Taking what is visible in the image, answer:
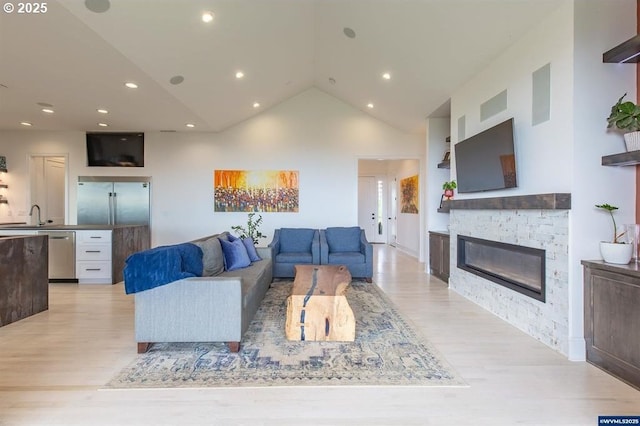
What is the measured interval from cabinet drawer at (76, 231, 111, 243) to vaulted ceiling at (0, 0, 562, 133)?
197 cm

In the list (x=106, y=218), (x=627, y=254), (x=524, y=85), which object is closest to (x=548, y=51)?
(x=524, y=85)

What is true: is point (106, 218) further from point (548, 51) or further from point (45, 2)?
point (548, 51)

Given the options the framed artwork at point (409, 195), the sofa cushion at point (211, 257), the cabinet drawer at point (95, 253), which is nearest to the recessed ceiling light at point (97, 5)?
the sofa cushion at point (211, 257)

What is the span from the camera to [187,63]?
396 centimetres

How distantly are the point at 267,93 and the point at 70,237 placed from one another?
400 centimetres

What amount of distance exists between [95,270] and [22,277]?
1497 mm

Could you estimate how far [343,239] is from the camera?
5.58 meters

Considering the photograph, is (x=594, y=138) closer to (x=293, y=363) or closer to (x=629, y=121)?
(x=629, y=121)

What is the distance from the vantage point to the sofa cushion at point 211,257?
3.35 m

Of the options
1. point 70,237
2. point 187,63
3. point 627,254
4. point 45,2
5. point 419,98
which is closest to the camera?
point 627,254

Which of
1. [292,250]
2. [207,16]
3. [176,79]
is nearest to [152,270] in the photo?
[207,16]

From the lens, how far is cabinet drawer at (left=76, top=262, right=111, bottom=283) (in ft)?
16.1

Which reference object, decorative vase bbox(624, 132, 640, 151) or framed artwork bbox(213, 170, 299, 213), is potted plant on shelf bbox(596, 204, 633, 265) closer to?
decorative vase bbox(624, 132, 640, 151)

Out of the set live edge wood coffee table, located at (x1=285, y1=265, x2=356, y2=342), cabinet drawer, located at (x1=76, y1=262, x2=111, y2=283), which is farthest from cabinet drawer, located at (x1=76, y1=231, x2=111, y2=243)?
live edge wood coffee table, located at (x1=285, y1=265, x2=356, y2=342)
